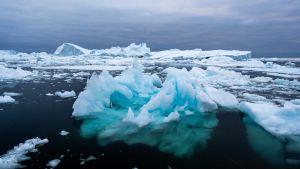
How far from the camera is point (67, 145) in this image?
6316 millimetres

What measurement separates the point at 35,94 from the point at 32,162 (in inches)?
329

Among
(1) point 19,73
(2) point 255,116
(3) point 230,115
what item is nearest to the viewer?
(2) point 255,116

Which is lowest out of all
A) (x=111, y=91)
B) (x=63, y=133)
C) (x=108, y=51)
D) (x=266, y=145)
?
(x=266, y=145)

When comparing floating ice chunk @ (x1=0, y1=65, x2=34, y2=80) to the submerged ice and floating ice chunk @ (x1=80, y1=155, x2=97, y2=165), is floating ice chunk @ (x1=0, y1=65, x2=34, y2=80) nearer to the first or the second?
the submerged ice

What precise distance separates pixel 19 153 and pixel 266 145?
5.51 metres

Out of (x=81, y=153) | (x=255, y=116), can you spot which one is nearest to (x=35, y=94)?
(x=81, y=153)

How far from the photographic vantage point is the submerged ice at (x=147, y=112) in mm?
6977

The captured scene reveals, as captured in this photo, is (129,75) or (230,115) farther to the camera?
(129,75)

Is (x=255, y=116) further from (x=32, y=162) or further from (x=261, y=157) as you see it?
(x=32, y=162)

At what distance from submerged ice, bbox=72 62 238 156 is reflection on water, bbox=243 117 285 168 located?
1.07m

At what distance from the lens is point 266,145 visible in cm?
664

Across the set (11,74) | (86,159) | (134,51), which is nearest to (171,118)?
(86,159)

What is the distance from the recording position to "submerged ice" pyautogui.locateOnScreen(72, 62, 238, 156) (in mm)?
6977

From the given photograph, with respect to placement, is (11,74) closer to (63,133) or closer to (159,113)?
(63,133)
